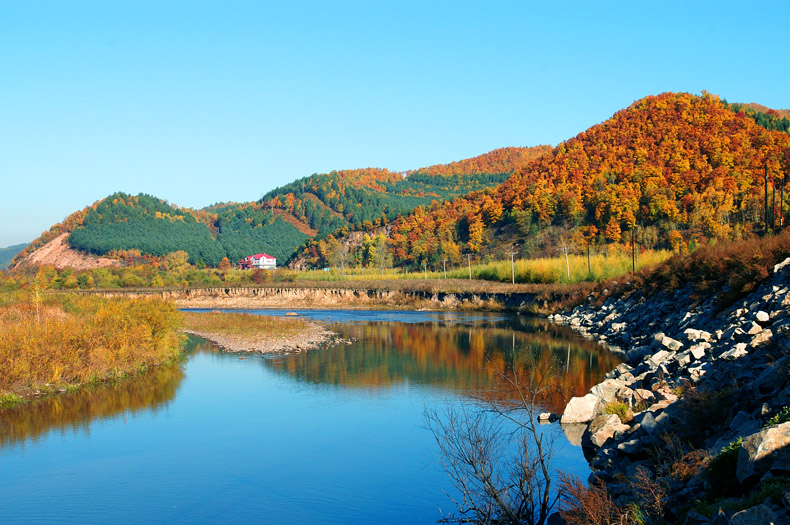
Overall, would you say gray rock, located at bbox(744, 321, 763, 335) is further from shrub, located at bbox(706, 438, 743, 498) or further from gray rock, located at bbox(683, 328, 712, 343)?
shrub, located at bbox(706, 438, 743, 498)

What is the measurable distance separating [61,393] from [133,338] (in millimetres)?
5082

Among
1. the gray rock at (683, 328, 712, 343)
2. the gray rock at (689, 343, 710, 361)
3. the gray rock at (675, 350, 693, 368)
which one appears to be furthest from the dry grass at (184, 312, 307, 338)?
the gray rock at (689, 343, 710, 361)

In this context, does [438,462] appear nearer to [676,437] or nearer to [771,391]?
[676,437]

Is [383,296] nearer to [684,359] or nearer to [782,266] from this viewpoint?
[782,266]

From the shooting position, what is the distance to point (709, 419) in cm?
1098

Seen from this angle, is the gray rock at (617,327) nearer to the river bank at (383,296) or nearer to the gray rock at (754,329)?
the river bank at (383,296)

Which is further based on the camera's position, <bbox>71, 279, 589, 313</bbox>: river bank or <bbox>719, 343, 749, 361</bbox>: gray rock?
<bbox>71, 279, 589, 313</bbox>: river bank

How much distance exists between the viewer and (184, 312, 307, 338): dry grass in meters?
39.5

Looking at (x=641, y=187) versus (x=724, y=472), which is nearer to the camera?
(x=724, y=472)

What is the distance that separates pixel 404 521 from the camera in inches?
433

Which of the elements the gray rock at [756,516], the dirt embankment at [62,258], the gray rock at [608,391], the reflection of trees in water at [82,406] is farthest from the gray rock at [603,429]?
the dirt embankment at [62,258]

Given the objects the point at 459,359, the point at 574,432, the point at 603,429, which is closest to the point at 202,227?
the point at 459,359

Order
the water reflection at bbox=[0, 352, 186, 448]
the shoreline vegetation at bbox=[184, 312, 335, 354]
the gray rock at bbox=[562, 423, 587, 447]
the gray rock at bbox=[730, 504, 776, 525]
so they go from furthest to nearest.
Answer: the shoreline vegetation at bbox=[184, 312, 335, 354]
the water reflection at bbox=[0, 352, 186, 448]
the gray rock at bbox=[562, 423, 587, 447]
the gray rock at bbox=[730, 504, 776, 525]

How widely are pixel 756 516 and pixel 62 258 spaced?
565ft
